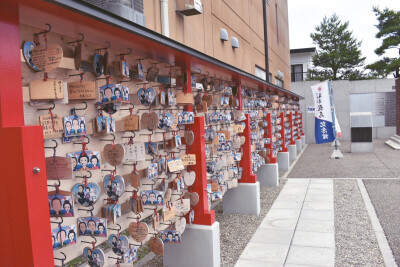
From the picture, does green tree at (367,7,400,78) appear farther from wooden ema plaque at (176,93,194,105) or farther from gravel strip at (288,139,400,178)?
wooden ema plaque at (176,93,194,105)

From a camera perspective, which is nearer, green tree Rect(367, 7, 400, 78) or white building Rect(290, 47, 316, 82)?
A: green tree Rect(367, 7, 400, 78)

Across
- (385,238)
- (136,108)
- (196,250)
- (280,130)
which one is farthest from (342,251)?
(280,130)

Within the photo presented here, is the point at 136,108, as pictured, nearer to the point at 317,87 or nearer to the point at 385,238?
the point at 385,238

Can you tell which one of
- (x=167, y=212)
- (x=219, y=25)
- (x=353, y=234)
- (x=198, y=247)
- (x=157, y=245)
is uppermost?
(x=219, y=25)

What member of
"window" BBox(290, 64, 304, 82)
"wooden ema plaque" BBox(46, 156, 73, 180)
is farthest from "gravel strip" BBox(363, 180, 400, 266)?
"window" BBox(290, 64, 304, 82)

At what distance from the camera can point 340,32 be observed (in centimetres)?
3803

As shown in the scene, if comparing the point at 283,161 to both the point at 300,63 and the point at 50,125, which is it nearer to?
the point at 50,125

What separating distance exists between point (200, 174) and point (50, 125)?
252 centimetres

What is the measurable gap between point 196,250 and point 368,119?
48.7 ft

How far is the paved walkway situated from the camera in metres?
5.04

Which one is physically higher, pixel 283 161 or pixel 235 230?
pixel 283 161

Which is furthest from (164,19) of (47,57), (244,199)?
(47,57)

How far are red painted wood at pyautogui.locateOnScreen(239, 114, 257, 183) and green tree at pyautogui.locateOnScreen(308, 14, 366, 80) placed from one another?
31533mm

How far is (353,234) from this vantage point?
600 cm
